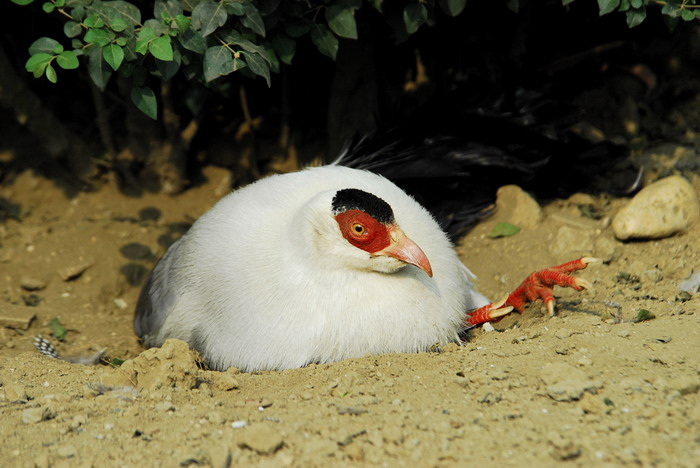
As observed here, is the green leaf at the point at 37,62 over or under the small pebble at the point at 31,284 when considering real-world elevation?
over

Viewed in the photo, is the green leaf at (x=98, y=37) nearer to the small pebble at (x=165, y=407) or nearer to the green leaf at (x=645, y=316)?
the small pebble at (x=165, y=407)

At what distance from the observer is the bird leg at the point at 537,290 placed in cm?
441

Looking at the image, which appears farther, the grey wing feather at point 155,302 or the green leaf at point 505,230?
the green leaf at point 505,230

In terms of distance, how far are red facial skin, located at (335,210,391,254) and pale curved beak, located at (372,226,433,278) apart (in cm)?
3

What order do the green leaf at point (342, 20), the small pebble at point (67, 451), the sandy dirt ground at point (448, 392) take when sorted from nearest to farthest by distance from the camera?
the sandy dirt ground at point (448, 392) → the small pebble at point (67, 451) → the green leaf at point (342, 20)

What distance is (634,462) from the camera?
2.63 meters

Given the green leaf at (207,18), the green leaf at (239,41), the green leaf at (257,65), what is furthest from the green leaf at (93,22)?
the green leaf at (257,65)

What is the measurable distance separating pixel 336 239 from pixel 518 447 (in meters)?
1.68

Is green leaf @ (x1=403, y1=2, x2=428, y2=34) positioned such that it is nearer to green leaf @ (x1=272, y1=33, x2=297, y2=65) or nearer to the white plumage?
green leaf @ (x1=272, y1=33, x2=297, y2=65)

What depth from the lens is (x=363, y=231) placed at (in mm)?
3971

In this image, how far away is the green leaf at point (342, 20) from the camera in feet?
16.0

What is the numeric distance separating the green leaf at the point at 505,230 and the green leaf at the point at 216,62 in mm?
2622

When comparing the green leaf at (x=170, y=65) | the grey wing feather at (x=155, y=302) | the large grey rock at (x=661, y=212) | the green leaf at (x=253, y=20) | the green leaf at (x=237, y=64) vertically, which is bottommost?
the grey wing feather at (x=155, y=302)

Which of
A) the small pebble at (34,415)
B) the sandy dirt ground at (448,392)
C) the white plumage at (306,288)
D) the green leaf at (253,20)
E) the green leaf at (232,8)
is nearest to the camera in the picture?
the sandy dirt ground at (448,392)
